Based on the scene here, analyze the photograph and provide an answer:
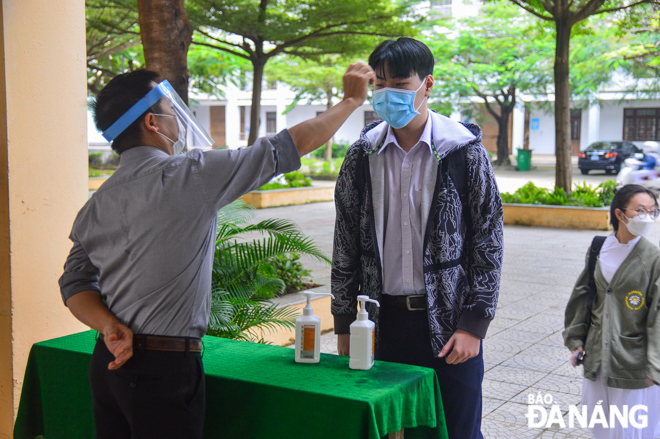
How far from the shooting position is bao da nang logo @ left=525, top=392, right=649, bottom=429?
3.32 metres

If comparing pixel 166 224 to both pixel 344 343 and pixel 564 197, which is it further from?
pixel 564 197

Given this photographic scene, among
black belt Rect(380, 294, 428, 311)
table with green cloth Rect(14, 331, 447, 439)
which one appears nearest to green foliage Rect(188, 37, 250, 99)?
table with green cloth Rect(14, 331, 447, 439)

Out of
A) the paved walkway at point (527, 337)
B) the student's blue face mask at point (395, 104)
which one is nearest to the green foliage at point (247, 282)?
the paved walkway at point (527, 337)

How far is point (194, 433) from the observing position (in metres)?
2.12

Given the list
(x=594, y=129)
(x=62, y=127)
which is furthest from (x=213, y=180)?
(x=594, y=129)

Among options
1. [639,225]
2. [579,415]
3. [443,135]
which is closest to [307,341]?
[443,135]

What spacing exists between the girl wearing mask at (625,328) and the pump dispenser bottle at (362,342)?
62.6 inches

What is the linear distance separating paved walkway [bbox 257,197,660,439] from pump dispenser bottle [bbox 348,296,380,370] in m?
1.83

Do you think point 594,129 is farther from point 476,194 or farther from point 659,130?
point 476,194

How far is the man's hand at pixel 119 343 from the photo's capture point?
202 cm

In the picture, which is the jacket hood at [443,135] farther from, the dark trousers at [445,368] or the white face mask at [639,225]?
the white face mask at [639,225]

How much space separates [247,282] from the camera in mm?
5320

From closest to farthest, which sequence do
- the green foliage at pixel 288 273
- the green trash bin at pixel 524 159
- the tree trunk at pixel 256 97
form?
the green foliage at pixel 288 273, the tree trunk at pixel 256 97, the green trash bin at pixel 524 159

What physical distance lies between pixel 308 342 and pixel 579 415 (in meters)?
2.37
